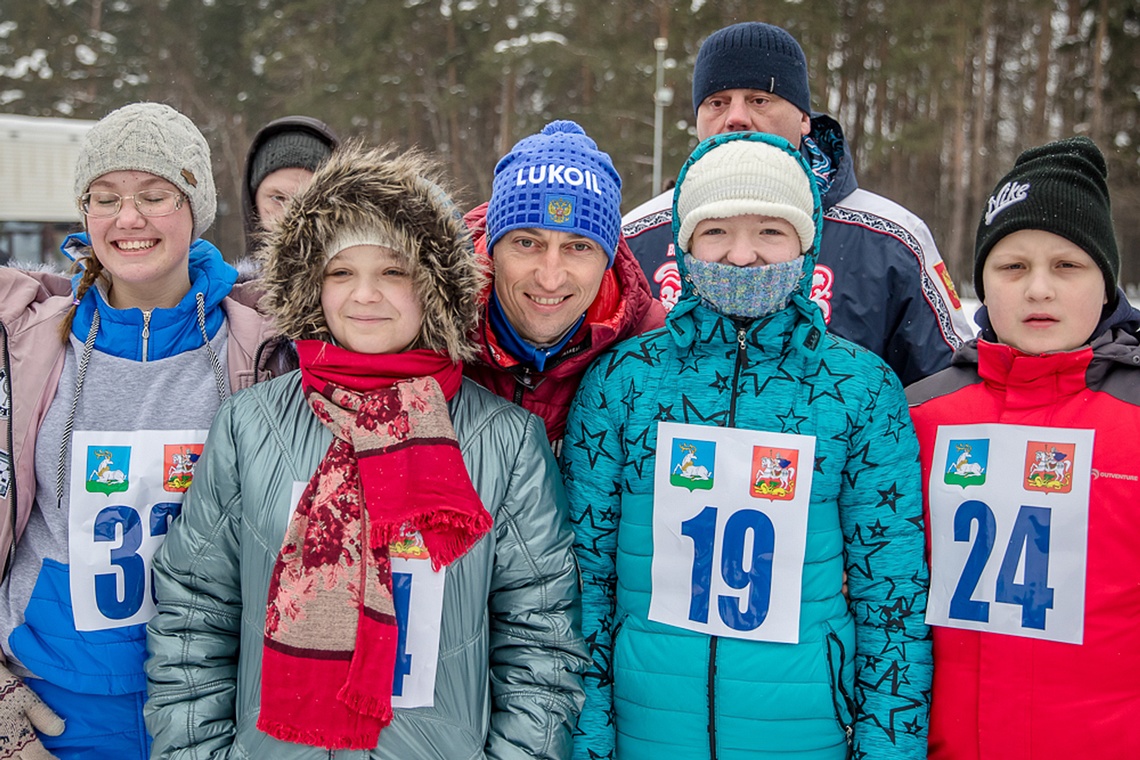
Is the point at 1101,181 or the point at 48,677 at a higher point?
the point at 1101,181

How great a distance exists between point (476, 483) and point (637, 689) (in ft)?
2.08

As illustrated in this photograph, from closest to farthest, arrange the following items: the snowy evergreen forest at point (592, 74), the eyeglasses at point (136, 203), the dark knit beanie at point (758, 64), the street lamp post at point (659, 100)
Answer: the eyeglasses at point (136, 203) → the dark knit beanie at point (758, 64) → the street lamp post at point (659, 100) → the snowy evergreen forest at point (592, 74)

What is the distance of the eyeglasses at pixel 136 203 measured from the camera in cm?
247

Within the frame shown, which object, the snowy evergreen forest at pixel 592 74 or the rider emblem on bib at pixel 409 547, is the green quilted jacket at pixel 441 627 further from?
the snowy evergreen forest at pixel 592 74

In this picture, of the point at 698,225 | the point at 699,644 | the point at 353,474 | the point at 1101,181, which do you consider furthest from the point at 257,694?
the point at 1101,181

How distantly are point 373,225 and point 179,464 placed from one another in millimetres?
836

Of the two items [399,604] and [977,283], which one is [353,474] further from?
[977,283]

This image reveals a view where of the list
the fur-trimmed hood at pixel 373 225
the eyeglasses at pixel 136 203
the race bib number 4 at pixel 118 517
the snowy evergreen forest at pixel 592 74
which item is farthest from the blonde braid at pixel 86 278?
the snowy evergreen forest at pixel 592 74

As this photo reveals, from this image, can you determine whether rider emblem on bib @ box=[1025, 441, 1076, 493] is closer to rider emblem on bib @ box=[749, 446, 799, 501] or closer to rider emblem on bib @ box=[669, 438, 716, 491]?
rider emblem on bib @ box=[749, 446, 799, 501]

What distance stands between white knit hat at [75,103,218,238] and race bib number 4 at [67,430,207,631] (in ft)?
2.33

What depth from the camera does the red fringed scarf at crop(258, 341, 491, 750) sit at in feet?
6.53

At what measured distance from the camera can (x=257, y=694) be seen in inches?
81.1

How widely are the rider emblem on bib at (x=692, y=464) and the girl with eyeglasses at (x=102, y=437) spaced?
46.3 inches

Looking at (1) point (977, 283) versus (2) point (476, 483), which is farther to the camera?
(1) point (977, 283)
